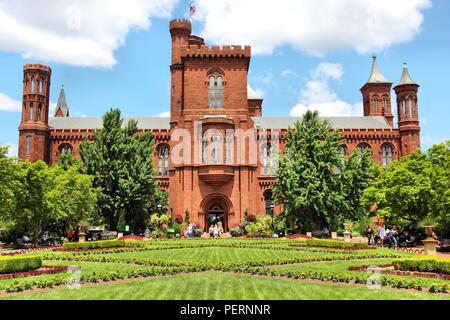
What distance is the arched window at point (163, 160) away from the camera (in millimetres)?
58562

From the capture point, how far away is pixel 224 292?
1143cm

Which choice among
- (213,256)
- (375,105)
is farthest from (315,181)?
(375,105)

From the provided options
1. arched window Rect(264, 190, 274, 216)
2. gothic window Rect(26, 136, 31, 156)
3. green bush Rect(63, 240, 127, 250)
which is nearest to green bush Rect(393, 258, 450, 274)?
green bush Rect(63, 240, 127, 250)

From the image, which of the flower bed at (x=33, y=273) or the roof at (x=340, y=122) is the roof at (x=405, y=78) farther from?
the flower bed at (x=33, y=273)

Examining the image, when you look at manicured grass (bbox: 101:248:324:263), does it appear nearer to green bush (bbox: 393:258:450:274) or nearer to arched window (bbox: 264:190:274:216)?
green bush (bbox: 393:258:450:274)

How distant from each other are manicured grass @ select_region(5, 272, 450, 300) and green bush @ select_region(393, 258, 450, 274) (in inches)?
169

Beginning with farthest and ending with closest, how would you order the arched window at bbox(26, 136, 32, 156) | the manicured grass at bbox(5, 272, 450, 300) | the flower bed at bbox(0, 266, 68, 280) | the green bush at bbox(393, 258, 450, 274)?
the arched window at bbox(26, 136, 32, 156)
the green bush at bbox(393, 258, 450, 274)
the flower bed at bbox(0, 266, 68, 280)
the manicured grass at bbox(5, 272, 450, 300)

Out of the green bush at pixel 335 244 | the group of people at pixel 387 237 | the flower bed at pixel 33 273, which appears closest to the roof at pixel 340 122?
the group of people at pixel 387 237

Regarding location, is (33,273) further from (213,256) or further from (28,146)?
(28,146)

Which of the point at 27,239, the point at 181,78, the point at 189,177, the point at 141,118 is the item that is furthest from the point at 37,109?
the point at 27,239

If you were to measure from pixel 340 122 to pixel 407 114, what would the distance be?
944cm

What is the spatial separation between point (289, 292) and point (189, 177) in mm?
36675

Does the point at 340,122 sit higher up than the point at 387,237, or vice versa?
the point at 340,122

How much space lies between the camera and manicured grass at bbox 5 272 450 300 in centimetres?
1092
